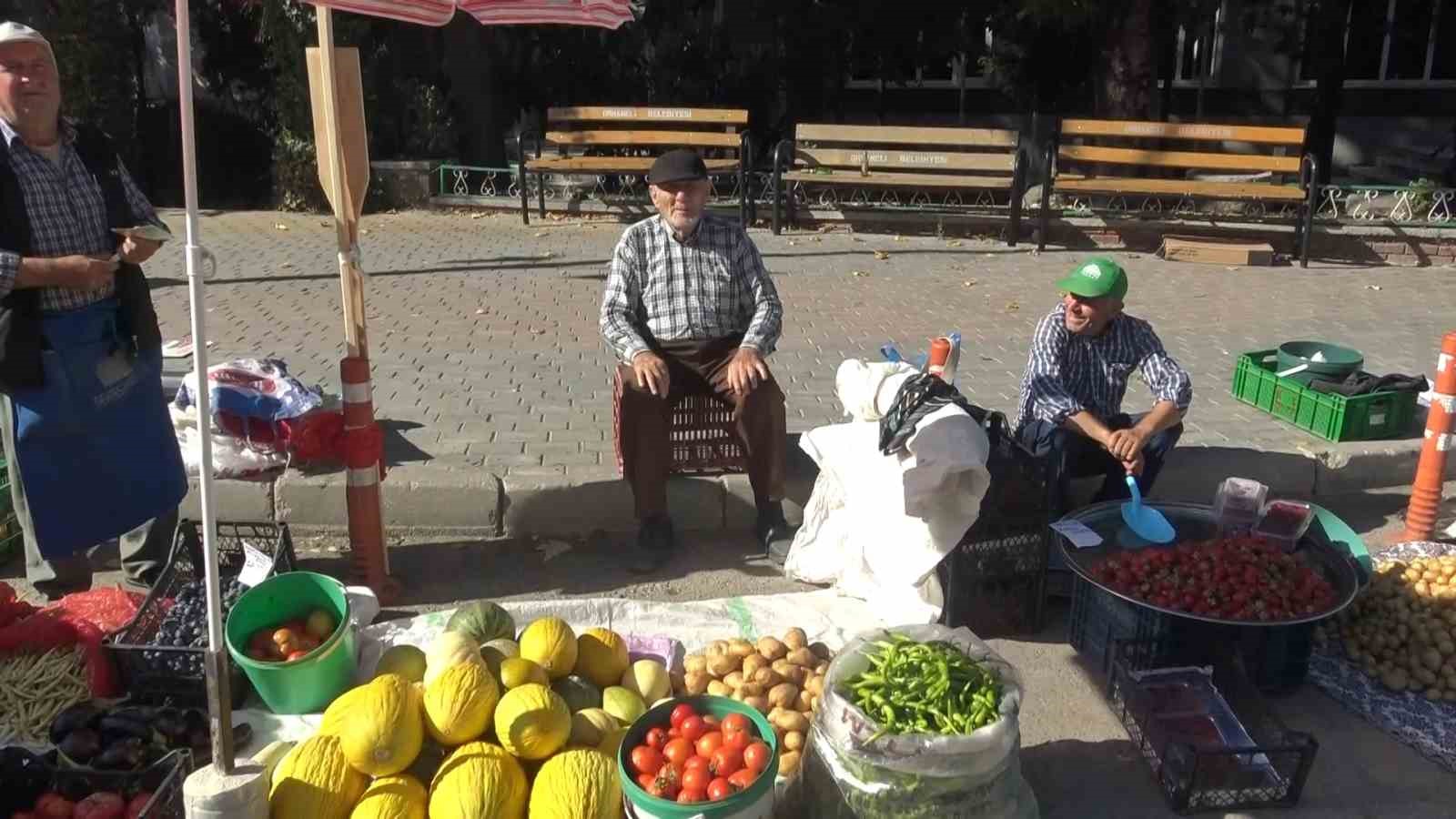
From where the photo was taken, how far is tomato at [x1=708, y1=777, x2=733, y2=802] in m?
2.70

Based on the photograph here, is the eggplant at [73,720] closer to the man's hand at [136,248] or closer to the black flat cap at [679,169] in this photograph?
the man's hand at [136,248]

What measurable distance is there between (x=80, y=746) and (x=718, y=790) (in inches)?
69.2

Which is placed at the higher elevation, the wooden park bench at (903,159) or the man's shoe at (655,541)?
the wooden park bench at (903,159)

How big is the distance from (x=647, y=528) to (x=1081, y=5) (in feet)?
31.7

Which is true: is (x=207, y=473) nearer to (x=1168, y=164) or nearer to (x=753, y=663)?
(x=753, y=663)

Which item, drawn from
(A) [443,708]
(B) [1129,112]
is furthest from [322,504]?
(B) [1129,112]

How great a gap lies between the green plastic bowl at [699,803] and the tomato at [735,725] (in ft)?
0.09

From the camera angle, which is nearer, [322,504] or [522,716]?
[522,716]

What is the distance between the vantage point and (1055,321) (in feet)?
15.3

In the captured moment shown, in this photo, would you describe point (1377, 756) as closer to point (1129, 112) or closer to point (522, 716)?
point (522, 716)

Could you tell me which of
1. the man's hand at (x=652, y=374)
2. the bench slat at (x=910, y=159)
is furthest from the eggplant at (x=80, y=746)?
the bench slat at (x=910, y=159)

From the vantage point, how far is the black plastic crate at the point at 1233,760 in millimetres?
3219

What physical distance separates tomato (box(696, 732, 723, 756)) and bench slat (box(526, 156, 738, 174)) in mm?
9485

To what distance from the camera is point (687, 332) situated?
4.99 metres
